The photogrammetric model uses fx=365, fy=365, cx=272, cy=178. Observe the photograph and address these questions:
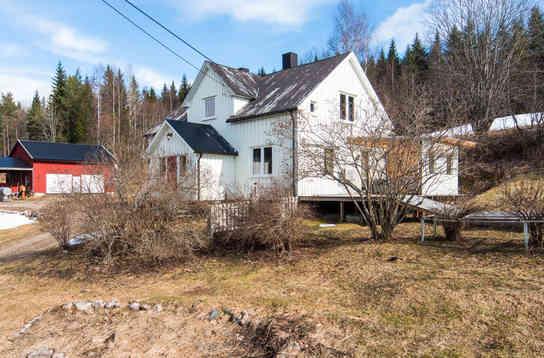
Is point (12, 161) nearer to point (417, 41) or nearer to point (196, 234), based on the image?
point (196, 234)

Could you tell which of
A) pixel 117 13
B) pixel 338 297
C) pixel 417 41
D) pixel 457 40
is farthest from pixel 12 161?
pixel 417 41

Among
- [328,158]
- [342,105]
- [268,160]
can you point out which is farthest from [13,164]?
[328,158]

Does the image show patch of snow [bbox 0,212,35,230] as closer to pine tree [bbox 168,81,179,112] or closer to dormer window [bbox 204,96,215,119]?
dormer window [bbox 204,96,215,119]

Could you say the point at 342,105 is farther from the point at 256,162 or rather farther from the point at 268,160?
the point at 256,162

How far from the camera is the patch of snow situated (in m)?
16.7

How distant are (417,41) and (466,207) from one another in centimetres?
4528

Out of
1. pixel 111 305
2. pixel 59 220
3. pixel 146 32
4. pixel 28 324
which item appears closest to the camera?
pixel 28 324

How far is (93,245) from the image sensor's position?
8.59 m

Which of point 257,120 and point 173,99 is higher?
point 173,99

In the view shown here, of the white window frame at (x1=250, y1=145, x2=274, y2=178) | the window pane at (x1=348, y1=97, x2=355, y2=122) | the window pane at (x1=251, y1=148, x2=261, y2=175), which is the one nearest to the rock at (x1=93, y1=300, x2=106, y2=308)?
the white window frame at (x1=250, y1=145, x2=274, y2=178)

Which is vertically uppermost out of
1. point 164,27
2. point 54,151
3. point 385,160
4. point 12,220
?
point 164,27

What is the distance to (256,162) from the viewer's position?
1747 centimetres

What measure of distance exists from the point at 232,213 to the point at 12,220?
583 inches

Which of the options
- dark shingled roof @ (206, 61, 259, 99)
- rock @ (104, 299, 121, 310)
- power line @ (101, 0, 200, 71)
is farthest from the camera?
dark shingled roof @ (206, 61, 259, 99)
